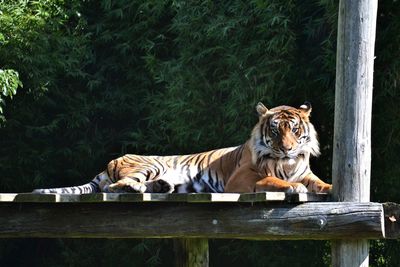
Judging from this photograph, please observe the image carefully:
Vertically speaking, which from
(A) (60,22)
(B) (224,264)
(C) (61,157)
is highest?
(A) (60,22)

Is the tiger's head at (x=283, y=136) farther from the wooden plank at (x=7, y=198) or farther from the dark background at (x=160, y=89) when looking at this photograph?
the dark background at (x=160, y=89)

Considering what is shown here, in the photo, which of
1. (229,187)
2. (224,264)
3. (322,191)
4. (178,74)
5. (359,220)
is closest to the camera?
(359,220)

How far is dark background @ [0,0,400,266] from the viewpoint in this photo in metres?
7.29

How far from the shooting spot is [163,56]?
8.54 meters

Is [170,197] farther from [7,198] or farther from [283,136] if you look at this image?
[283,136]

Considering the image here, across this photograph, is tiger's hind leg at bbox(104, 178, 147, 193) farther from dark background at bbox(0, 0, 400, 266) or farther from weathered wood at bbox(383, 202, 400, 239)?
dark background at bbox(0, 0, 400, 266)

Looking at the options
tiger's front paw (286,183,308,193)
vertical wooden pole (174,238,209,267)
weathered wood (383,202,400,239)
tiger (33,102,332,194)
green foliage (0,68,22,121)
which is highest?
green foliage (0,68,22,121)

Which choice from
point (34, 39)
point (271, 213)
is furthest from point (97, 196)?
point (34, 39)

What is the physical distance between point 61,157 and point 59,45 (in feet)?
3.51

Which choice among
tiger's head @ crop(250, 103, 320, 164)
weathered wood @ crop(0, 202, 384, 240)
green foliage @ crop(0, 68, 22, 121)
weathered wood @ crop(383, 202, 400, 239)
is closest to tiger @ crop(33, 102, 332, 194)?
tiger's head @ crop(250, 103, 320, 164)

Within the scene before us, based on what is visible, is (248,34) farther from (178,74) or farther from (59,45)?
(59,45)

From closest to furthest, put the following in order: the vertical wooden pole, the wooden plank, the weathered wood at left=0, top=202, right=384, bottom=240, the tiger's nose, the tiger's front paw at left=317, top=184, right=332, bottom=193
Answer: the weathered wood at left=0, top=202, right=384, bottom=240 → the wooden plank → the tiger's front paw at left=317, top=184, right=332, bottom=193 → the tiger's nose → the vertical wooden pole

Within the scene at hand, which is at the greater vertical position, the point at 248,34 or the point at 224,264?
the point at 248,34

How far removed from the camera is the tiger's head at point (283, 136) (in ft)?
16.7
